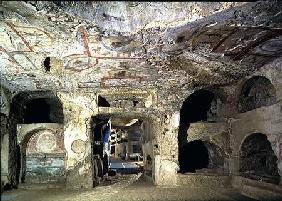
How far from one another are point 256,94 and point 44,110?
7.24 meters

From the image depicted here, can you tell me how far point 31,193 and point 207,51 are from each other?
5.69 metres

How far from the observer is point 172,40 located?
4.71 m

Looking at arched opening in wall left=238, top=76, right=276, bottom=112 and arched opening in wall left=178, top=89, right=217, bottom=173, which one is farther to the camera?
arched opening in wall left=178, top=89, right=217, bottom=173

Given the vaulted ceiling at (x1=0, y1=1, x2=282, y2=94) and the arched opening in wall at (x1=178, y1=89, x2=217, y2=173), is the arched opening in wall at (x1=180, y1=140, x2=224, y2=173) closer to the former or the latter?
the arched opening in wall at (x1=178, y1=89, x2=217, y2=173)

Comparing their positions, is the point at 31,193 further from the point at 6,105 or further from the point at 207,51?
the point at 207,51

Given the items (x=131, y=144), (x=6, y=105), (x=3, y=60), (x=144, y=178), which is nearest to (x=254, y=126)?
(x=144, y=178)

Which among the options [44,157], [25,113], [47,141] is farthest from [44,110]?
[44,157]

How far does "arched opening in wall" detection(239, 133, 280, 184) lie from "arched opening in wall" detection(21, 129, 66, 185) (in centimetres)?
544

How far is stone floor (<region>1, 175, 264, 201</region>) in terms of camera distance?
660cm

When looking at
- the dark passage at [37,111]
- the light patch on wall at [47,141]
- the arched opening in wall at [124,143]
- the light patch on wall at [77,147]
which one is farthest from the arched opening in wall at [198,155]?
the dark passage at [37,111]

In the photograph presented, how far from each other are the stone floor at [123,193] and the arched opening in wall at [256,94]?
2308mm

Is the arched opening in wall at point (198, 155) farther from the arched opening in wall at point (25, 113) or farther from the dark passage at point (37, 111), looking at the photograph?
the dark passage at point (37, 111)

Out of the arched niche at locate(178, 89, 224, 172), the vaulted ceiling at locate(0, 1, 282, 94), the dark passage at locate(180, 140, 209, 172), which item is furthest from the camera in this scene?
the dark passage at locate(180, 140, 209, 172)

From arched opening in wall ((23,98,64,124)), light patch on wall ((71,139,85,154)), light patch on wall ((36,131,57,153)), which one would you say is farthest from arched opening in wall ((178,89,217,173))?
arched opening in wall ((23,98,64,124))
